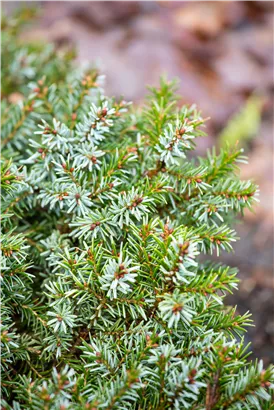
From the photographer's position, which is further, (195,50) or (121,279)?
(195,50)

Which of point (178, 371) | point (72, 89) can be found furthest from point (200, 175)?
point (72, 89)

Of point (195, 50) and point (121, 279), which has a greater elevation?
point (195, 50)

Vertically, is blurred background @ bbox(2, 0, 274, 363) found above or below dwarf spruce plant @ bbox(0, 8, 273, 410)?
above

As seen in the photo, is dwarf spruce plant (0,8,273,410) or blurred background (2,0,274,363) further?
blurred background (2,0,274,363)
